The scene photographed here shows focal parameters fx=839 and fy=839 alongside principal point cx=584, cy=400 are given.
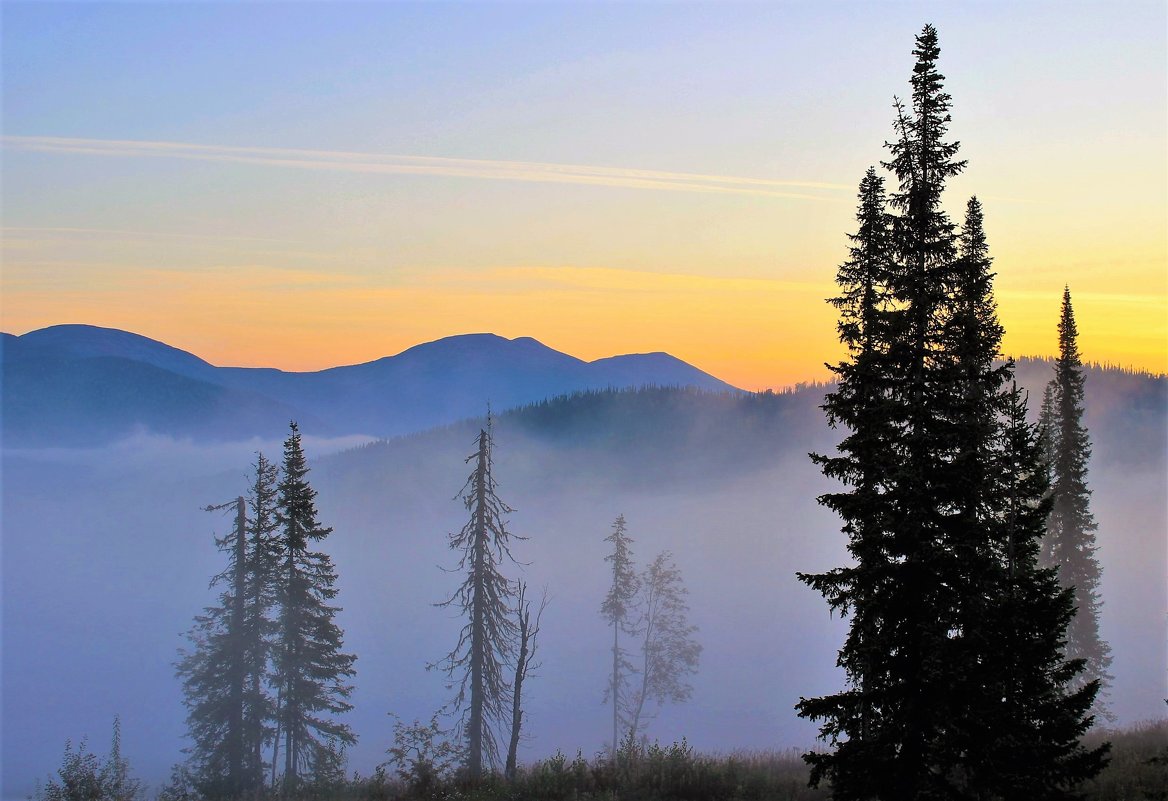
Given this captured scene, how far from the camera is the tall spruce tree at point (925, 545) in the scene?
1350 centimetres

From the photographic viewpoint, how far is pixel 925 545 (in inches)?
537

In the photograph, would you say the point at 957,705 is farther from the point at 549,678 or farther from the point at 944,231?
the point at 549,678

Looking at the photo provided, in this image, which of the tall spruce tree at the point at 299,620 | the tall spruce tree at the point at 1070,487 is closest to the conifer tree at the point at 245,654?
the tall spruce tree at the point at 299,620

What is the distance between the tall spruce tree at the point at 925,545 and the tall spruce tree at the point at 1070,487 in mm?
21223

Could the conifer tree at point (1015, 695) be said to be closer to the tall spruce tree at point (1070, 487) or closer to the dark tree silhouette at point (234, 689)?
the tall spruce tree at point (1070, 487)

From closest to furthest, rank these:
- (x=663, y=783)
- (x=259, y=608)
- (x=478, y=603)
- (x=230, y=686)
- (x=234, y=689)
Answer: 1. (x=663, y=783)
2. (x=478, y=603)
3. (x=259, y=608)
4. (x=234, y=689)
5. (x=230, y=686)

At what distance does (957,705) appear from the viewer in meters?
13.6

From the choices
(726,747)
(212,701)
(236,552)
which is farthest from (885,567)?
(726,747)

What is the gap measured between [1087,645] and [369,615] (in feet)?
432

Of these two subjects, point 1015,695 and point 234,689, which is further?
point 234,689

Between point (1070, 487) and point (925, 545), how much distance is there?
25.7 metres

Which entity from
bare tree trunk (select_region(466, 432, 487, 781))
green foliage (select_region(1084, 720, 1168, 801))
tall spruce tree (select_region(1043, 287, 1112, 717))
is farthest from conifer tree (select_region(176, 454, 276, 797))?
tall spruce tree (select_region(1043, 287, 1112, 717))

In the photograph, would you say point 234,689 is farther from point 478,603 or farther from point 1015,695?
point 1015,695

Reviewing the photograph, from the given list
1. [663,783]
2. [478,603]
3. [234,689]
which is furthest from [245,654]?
[663,783]
